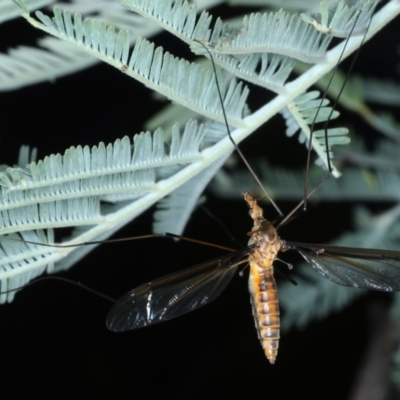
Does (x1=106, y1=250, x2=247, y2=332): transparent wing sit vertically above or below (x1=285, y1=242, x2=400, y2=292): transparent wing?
below

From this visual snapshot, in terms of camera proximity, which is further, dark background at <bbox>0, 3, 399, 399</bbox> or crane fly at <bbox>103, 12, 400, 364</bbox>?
dark background at <bbox>0, 3, 399, 399</bbox>

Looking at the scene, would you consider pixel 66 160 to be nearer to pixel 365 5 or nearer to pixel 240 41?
pixel 240 41

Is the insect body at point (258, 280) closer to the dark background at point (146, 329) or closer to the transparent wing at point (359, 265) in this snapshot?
the transparent wing at point (359, 265)

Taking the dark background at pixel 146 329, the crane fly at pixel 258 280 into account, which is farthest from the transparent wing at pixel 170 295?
the dark background at pixel 146 329

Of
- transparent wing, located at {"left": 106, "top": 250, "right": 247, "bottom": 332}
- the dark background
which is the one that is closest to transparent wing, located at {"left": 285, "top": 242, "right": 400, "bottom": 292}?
transparent wing, located at {"left": 106, "top": 250, "right": 247, "bottom": 332}

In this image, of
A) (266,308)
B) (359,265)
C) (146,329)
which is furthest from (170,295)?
(146,329)

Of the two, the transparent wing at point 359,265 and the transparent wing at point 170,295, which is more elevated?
the transparent wing at point 359,265

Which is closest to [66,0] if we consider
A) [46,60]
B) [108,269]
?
[46,60]

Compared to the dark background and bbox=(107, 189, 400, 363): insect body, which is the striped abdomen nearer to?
bbox=(107, 189, 400, 363): insect body
